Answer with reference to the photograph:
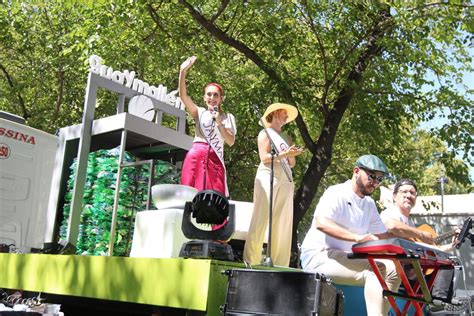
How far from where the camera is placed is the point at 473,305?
603 centimetres

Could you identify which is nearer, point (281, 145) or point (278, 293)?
point (278, 293)

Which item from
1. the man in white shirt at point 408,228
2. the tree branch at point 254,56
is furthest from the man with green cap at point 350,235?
the tree branch at point 254,56

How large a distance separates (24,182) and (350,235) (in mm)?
3363

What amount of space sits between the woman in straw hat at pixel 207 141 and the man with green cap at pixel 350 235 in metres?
1.30

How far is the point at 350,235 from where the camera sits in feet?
11.0

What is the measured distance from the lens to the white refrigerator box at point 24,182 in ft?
17.3

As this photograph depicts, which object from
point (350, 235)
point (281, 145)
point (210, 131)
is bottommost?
point (350, 235)

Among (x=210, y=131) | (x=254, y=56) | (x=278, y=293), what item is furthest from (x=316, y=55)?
(x=278, y=293)

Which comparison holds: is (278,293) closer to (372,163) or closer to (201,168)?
(372,163)

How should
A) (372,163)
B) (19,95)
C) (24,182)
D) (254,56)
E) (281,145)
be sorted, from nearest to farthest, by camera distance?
1. (372,163)
2. (281,145)
3. (24,182)
4. (254,56)
5. (19,95)

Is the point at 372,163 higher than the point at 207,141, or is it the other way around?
the point at 207,141

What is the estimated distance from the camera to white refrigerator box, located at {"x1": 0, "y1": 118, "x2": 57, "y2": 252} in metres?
5.28

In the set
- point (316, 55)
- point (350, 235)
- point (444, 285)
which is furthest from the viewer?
point (316, 55)

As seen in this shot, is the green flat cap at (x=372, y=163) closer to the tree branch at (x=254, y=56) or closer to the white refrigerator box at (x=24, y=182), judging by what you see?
the white refrigerator box at (x=24, y=182)
